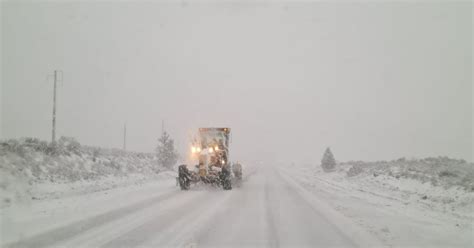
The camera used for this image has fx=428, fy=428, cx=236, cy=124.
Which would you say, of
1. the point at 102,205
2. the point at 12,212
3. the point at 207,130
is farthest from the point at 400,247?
the point at 207,130

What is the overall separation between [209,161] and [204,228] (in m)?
14.1

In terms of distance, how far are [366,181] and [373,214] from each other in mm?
19440

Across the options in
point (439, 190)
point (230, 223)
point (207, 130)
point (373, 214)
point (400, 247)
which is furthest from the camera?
point (207, 130)

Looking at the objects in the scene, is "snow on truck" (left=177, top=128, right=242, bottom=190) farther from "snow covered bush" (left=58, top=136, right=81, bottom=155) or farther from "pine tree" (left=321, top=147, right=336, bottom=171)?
"pine tree" (left=321, top=147, right=336, bottom=171)

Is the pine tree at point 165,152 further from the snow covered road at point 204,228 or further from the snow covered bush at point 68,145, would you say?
the snow covered road at point 204,228

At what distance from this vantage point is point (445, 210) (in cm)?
1677

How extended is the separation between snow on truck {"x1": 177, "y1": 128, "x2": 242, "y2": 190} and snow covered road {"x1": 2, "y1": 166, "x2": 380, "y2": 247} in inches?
302

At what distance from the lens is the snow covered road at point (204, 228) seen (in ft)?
29.8

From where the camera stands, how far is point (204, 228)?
10.9 meters

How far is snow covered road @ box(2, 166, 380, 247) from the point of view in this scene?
9.09 meters

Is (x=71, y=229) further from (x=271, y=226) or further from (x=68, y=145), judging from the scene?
(x=68, y=145)

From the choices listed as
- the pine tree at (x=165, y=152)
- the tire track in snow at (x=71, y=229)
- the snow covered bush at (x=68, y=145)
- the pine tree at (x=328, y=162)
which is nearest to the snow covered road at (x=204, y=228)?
the tire track in snow at (x=71, y=229)

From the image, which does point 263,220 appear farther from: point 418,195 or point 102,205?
point 418,195

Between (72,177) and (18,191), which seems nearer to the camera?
(18,191)
